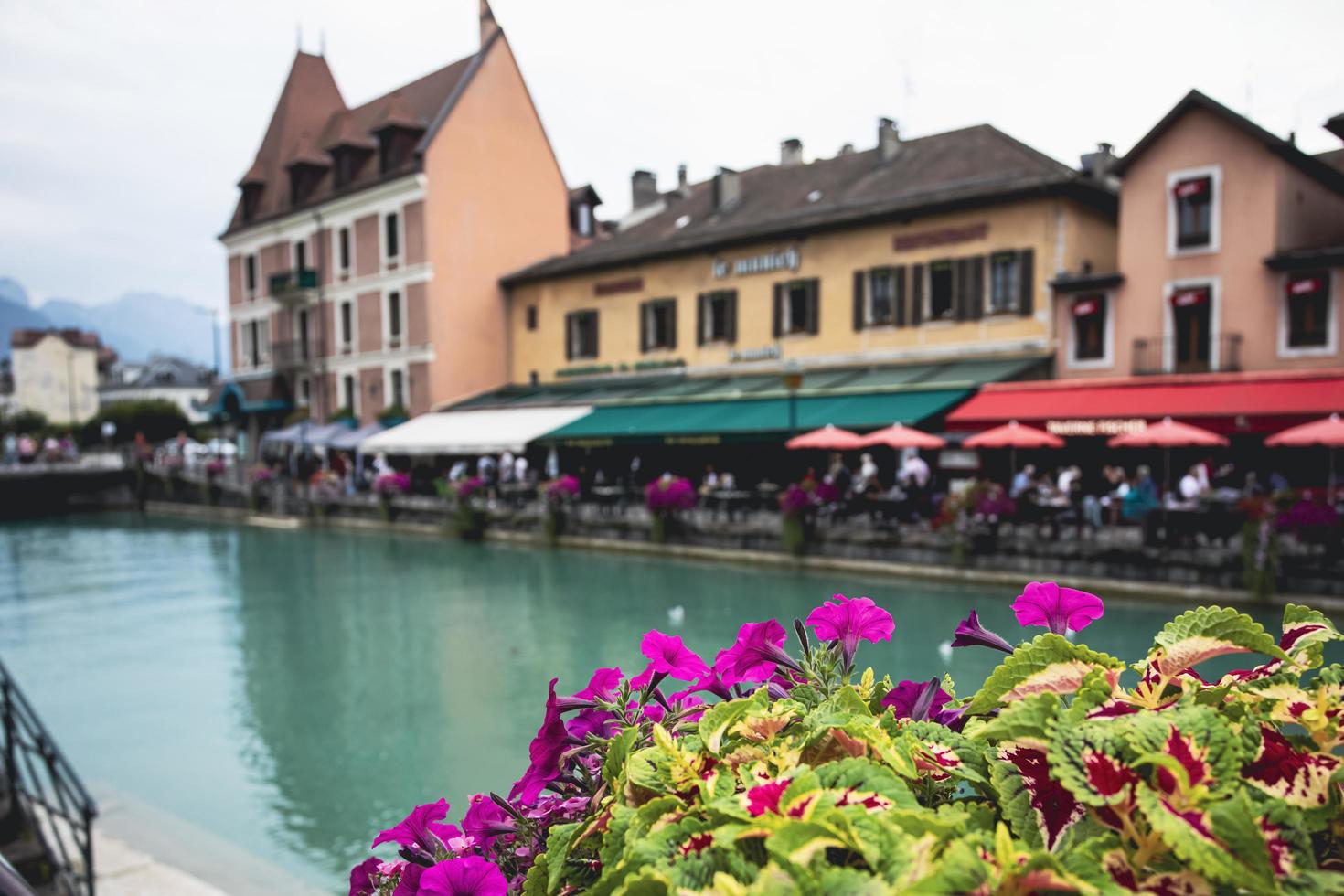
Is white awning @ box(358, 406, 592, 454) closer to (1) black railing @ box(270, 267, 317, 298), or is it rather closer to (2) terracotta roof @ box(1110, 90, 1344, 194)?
(1) black railing @ box(270, 267, 317, 298)

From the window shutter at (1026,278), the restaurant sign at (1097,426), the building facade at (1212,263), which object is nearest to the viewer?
the restaurant sign at (1097,426)

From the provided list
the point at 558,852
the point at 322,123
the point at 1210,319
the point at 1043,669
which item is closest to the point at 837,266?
the point at 1210,319

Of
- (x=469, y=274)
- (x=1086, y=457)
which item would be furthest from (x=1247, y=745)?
(x=469, y=274)

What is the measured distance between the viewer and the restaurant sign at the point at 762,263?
27.9 m

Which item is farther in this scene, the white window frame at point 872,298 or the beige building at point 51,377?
the beige building at point 51,377

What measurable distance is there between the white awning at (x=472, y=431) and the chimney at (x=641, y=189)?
12.5m

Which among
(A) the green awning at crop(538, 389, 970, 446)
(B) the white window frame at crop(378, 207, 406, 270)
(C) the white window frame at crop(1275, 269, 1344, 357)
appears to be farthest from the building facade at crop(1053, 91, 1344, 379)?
(B) the white window frame at crop(378, 207, 406, 270)

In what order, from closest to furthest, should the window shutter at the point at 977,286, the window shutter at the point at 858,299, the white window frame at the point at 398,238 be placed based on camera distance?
1. the window shutter at the point at 977,286
2. the window shutter at the point at 858,299
3. the white window frame at the point at 398,238

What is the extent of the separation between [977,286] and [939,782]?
79.2ft

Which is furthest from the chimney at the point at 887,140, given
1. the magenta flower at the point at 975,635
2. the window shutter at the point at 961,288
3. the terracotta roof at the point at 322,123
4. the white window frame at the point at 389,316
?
the magenta flower at the point at 975,635

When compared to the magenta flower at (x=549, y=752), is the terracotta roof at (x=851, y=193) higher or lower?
higher

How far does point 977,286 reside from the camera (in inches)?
945

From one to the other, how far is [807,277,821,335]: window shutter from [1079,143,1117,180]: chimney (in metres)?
7.15

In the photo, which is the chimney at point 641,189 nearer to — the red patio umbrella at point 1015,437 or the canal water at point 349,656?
the canal water at point 349,656
